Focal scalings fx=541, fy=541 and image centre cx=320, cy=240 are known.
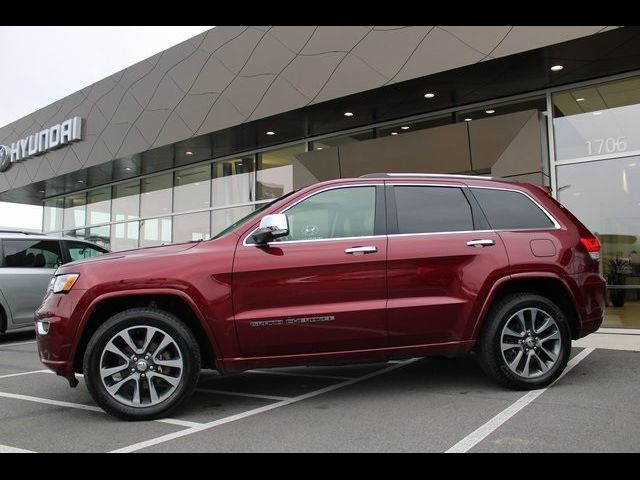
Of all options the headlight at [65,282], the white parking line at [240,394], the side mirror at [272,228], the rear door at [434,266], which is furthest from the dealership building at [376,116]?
the headlight at [65,282]

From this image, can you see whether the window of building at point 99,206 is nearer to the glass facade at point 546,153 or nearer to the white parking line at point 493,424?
the glass facade at point 546,153

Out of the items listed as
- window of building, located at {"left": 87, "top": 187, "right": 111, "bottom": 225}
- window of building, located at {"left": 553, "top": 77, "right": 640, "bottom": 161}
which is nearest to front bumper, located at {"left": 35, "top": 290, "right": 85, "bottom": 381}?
window of building, located at {"left": 553, "top": 77, "right": 640, "bottom": 161}

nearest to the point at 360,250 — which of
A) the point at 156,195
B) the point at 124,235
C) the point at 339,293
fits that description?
the point at 339,293

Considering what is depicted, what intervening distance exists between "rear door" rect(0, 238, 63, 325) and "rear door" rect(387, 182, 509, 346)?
6.64m

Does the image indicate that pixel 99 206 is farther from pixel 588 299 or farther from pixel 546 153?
pixel 588 299

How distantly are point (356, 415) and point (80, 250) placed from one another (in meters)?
7.26

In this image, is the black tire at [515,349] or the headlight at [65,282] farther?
the black tire at [515,349]

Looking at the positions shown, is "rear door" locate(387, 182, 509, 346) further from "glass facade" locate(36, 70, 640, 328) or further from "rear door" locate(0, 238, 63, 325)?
"rear door" locate(0, 238, 63, 325)

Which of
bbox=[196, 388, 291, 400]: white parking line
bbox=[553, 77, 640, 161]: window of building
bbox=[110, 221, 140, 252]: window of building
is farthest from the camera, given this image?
bbox=[110, 221, 140, 252]: window of building

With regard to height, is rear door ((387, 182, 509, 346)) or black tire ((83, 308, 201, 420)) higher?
rear door ((387, 182, 509, 346))

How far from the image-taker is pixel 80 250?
9.69m

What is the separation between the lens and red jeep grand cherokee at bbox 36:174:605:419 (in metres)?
4.16

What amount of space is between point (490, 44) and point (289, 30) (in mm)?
4391

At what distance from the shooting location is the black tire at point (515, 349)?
462 centimetres
